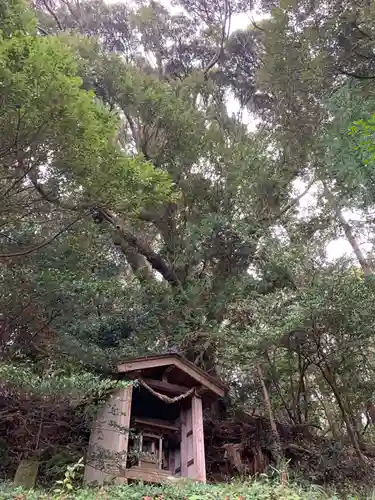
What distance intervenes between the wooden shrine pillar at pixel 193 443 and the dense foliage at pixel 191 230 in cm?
125

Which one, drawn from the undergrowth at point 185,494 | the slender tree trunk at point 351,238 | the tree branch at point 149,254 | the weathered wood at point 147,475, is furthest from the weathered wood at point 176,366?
the slender tree trunk at point 351,238

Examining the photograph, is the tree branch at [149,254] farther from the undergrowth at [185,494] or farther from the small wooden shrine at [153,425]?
the undergrowth at [185,494]

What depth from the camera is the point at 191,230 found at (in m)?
8.92

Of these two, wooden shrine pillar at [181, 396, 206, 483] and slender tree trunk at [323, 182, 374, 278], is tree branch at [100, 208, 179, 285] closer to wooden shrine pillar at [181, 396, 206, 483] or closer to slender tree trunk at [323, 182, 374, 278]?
wooden shrine pillar at [181, 396, 206, 483]

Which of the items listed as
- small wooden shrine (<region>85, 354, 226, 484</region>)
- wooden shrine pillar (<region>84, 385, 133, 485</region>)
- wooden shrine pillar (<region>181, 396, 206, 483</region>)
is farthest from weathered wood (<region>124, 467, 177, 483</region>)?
wooden shrine pillar (<region>181, 396, 206, 483</region>)

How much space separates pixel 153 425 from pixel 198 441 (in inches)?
33.0

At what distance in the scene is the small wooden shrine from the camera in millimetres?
5523

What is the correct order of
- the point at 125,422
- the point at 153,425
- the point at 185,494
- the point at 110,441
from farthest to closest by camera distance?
the point at 153,425 < the point at 125,422 < the point at 110,441 < the point at 185,494

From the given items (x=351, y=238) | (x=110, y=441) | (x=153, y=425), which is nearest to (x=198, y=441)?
(x=153, y=425)

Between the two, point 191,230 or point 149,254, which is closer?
point 191,230

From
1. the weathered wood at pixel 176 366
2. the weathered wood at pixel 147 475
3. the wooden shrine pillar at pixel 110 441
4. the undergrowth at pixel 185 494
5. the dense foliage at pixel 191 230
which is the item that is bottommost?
the undergrowth at pixel 185 494

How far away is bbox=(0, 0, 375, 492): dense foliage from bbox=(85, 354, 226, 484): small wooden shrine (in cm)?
47

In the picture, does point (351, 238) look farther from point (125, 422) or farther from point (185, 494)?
point (185, 494)

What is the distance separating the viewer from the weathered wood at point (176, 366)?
627 centimetres
